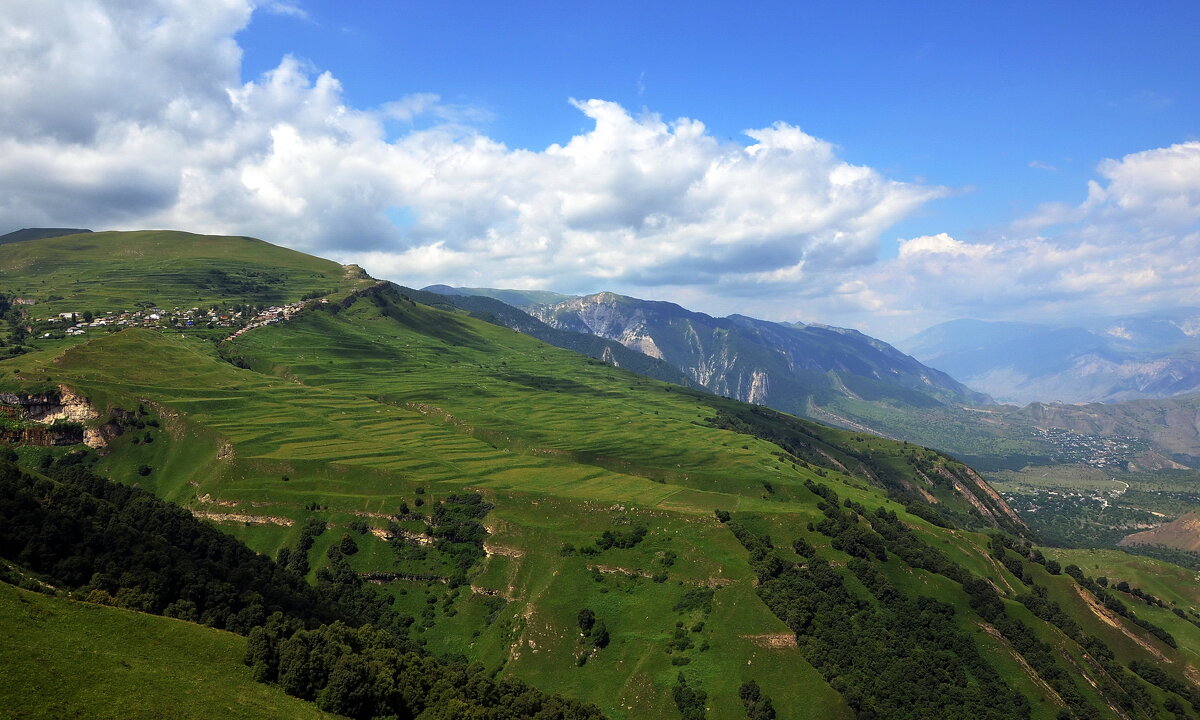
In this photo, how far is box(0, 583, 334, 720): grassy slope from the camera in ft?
195

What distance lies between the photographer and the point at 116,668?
2662 inches

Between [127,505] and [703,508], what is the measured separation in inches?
6069

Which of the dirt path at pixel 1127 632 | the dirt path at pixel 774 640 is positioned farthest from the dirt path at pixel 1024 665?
the dirt path at pixel 1127 632

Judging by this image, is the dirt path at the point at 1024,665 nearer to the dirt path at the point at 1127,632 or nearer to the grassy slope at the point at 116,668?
the dirt path at the point at 1127,632

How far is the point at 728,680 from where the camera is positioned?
421 feet

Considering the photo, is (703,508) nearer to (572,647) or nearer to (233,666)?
(572,647)

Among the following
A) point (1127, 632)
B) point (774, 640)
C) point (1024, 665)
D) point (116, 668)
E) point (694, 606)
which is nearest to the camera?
point (116, 668)

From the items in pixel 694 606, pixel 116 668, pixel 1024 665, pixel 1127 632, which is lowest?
pixel 1127 632

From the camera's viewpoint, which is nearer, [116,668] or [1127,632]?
[116,668]

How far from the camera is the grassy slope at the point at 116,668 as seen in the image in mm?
59406

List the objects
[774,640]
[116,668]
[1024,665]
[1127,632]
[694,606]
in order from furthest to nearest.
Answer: [1127,632] < [1024,665] < [694,606] < [774,640] < [116,668]

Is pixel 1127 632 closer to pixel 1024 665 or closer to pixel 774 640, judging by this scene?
pixel 1024 665

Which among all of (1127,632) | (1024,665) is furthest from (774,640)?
(1127,632)

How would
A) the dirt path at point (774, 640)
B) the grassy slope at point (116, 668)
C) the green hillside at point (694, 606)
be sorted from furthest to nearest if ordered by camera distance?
the dirt path at point (774, 640) < the green hillside at point (694, 606) < the grassy slope at point (116, 668)
